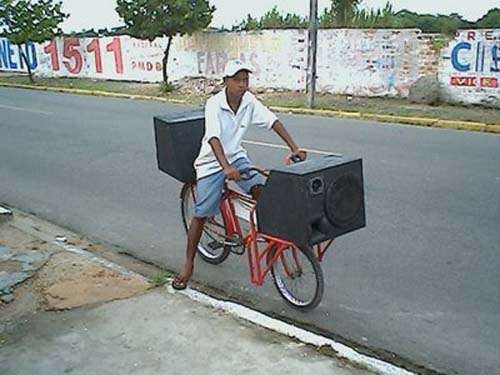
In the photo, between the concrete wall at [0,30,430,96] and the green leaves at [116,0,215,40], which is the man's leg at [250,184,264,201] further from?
the green leaves at [116,0,215,40]

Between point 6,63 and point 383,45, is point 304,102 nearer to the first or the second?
point 383,45

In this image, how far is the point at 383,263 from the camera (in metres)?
5.41

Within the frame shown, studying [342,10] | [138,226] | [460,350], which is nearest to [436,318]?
[460,350]

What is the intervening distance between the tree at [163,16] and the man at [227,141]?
54.3 feet

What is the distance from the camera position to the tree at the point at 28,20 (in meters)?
27.1

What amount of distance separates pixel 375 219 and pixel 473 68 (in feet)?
34.1

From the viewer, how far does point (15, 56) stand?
3284cm

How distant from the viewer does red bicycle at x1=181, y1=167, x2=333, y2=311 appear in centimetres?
438

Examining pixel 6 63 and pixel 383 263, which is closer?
pixel 383 263

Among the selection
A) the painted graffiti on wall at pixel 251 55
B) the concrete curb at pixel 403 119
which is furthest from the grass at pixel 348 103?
the painted graffiti on wall at pixel 251 55

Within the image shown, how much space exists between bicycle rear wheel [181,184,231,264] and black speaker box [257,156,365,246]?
106cm

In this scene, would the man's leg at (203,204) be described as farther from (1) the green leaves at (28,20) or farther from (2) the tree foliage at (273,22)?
(1) the green leaves at (28,20)

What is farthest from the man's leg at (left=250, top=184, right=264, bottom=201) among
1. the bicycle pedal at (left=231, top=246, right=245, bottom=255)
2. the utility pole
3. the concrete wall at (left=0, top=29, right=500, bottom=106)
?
the concrete wall at (left=0, top=29, right=500, bottom=106)

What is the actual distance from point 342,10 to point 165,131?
16.6 m
